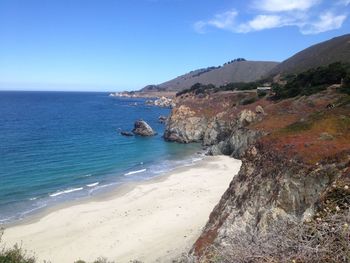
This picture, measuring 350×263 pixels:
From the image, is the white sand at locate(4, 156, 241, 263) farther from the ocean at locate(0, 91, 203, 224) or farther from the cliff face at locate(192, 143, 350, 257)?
the cliff face at locate(192, 143, 350, 257)

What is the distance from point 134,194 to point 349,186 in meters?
30.2

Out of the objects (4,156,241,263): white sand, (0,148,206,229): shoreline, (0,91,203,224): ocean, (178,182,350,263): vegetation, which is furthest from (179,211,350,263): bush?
(0,91,203,224): ocean

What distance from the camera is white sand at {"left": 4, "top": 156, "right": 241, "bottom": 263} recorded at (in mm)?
25203

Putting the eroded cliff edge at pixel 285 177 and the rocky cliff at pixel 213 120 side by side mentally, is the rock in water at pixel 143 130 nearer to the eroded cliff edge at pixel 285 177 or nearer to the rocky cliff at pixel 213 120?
the rocky cliff at pixel 213 120

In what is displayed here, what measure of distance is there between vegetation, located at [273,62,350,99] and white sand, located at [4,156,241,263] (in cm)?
2104

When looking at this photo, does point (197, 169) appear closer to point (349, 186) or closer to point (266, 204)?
point (266, 204)

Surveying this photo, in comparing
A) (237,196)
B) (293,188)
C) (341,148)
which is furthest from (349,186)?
(237,196)

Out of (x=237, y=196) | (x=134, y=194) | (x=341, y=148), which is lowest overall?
(x=134, y=194)

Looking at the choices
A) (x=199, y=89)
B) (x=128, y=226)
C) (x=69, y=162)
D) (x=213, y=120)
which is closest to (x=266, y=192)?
(x=128, y=226)

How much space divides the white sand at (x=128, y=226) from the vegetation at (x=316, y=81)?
21.0 meters

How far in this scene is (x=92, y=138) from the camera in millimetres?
73500

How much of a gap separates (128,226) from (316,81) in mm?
38810

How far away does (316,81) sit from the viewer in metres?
54.8

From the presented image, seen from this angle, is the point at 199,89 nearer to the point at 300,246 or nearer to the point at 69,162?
the point at 69,162
